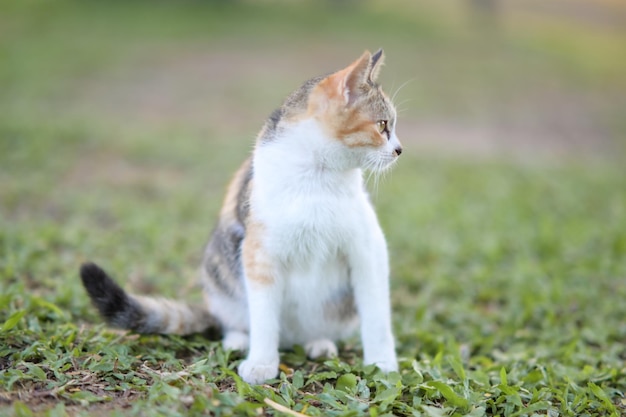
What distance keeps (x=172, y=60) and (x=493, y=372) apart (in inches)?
539

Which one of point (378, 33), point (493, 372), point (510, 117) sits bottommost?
point (493, 372)

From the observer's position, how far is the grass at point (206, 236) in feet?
10.5

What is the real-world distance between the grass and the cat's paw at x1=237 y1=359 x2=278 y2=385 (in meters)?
0.08

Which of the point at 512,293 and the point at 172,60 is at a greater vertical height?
the point at 172,60

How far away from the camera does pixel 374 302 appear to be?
350 cm

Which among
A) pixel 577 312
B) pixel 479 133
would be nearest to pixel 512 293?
pixel 577 312

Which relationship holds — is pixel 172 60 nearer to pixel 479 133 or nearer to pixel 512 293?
pixel 479 133

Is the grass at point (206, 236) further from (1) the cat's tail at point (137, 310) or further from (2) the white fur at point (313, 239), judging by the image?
(2) the white fur at point (313, 239)

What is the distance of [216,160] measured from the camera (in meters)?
9.15

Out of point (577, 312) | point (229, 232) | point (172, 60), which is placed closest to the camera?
point (229, 232)

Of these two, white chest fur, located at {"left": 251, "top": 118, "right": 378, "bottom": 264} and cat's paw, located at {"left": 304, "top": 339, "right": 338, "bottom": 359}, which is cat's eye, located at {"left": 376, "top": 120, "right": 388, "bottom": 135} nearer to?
white chest fur, located at {"left": 251, "top": 118, "right": 378, "bottom": 264}

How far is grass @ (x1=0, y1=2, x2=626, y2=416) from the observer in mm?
3186

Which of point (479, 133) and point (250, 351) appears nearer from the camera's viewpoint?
point (250, 351)

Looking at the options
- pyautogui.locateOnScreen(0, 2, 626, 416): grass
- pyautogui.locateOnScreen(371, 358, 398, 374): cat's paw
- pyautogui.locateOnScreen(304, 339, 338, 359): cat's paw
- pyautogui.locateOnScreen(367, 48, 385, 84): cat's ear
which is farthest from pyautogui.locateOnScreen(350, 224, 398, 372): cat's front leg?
pyautogui.locateOnScreen(367, 48, 385, 84): cat's ear
